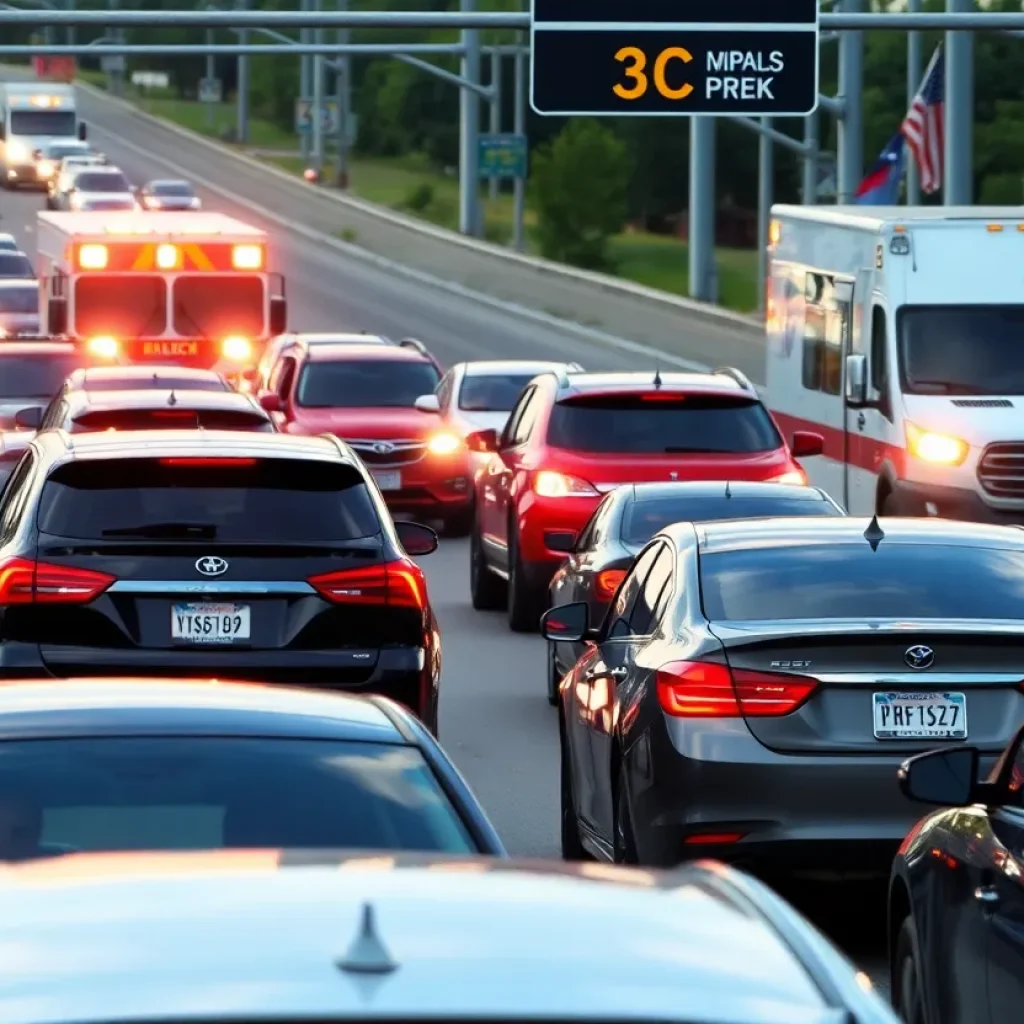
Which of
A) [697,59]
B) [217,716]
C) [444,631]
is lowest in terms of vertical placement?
[444,631]

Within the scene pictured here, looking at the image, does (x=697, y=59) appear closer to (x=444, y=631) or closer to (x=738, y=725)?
(x=444, y=631)

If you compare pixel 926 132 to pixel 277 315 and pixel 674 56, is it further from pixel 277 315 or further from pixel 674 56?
pixel 674 56

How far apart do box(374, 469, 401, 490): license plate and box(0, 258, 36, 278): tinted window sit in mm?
31882

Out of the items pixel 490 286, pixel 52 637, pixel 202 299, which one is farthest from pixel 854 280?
pixel 490 286

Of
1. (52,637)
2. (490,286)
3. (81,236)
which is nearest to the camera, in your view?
(52,637)

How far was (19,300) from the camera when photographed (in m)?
50.8

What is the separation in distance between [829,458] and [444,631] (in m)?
6.12

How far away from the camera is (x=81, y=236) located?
32.5 m

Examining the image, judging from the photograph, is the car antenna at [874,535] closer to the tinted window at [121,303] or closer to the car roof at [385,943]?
the car roof at [385,943]

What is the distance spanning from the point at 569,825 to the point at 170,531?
1857 mm

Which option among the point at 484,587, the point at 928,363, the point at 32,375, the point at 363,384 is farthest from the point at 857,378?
the point at 32,375

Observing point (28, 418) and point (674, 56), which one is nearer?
point (28, 418)

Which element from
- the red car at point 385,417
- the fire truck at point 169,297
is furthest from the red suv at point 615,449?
the fire truck at point 169,297

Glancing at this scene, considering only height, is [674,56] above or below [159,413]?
above
